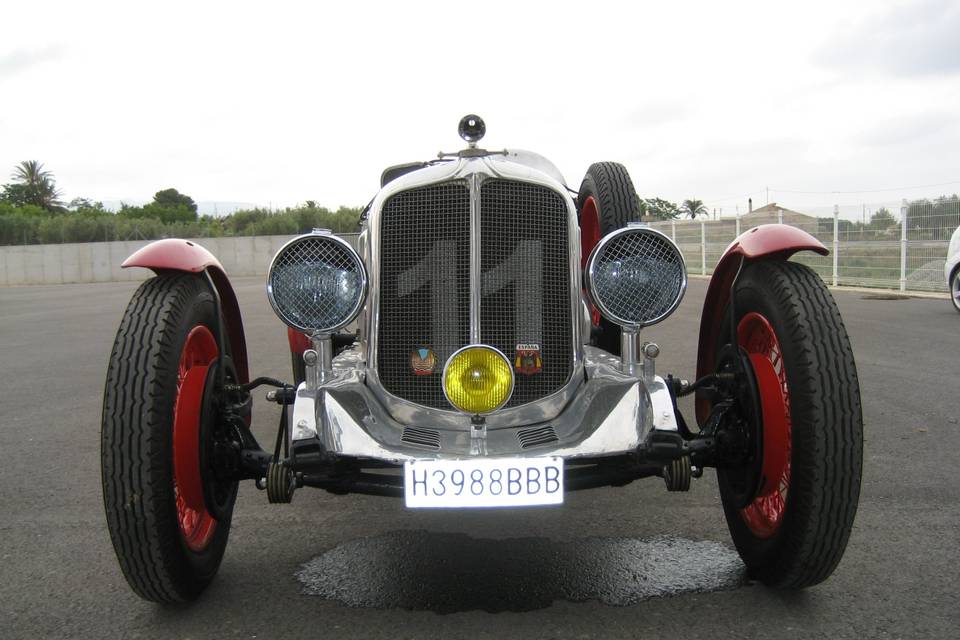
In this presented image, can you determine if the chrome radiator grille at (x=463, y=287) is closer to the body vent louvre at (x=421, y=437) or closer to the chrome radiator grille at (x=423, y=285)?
the chrome radiator grille at (x=423, y=285)

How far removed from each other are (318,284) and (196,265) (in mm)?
445

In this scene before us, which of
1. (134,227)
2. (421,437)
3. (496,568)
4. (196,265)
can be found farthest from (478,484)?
(134,227)

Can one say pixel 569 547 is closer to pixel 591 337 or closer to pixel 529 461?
pixel 529 461

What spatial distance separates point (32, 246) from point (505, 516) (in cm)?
4240

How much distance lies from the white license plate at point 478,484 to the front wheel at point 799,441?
2.44 ft

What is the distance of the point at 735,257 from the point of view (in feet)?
10.7

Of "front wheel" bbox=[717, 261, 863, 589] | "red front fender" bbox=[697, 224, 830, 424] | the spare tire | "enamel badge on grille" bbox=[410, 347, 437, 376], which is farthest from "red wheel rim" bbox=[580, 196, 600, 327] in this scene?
"front wheel" bbox=[717, 261, 863, 589]

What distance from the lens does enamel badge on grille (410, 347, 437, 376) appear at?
3205 millimetres

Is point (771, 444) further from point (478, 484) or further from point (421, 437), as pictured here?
point (421, 437)

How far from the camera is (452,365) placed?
9.80 ft

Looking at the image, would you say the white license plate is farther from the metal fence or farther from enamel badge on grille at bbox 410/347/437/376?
the metal fence

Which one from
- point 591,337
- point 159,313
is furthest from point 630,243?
point 159,313

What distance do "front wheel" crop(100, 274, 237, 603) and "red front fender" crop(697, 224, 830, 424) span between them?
1988 mm

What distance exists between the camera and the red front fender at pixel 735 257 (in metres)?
2.95
